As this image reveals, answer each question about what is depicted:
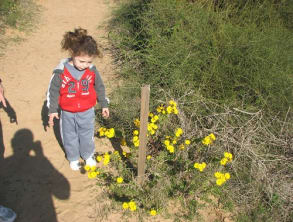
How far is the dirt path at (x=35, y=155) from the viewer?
2221mm

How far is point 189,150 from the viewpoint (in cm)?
258

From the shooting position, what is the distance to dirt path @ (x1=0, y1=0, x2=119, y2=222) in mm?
2221

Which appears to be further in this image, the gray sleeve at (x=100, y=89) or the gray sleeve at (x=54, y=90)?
the gray sleeve at (x=100, y=89)

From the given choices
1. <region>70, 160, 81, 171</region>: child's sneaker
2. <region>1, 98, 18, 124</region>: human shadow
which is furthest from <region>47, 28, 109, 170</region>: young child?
<region>1, 98, 18, 124</region>: human shadow

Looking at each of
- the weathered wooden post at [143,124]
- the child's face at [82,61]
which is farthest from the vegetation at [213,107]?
the child's face at [82,61]

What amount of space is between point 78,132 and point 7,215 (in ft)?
2.69

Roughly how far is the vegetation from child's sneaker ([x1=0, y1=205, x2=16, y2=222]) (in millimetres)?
743

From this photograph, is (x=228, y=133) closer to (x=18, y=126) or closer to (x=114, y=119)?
(x=114, y=119)

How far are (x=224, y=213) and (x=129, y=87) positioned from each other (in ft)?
6.32

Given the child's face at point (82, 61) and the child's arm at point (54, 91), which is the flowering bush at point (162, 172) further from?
the child's face at point (82, 61)

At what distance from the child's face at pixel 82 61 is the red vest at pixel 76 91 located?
9cm

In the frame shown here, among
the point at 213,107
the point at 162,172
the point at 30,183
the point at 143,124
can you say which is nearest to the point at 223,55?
the point at 213,107

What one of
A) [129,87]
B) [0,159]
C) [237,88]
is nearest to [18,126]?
[0,159]

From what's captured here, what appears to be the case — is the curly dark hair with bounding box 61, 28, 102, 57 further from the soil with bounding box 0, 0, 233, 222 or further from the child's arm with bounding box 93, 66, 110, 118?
the soil with bounding box 0, 0, 233, 222
